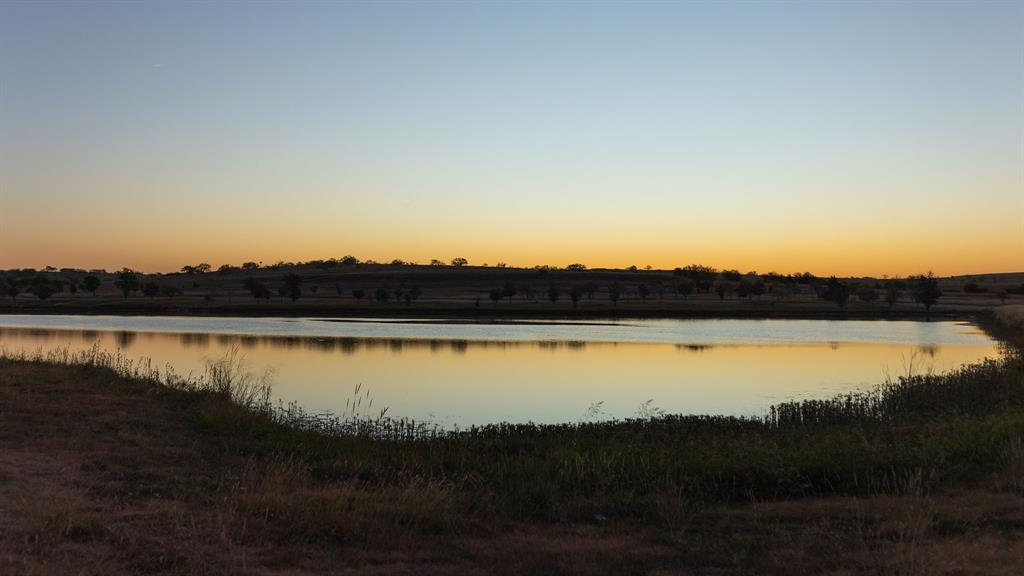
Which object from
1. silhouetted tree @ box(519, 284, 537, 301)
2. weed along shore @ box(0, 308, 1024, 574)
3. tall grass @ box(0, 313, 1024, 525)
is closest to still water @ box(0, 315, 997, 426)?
tall grass @ box(0, 313, 1024, 525)

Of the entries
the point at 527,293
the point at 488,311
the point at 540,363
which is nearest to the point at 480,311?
the point at 488,311

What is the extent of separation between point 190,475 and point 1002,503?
966 cm

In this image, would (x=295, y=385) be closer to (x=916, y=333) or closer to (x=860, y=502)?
(x=860, y=502)

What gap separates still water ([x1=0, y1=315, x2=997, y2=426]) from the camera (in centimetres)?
2444

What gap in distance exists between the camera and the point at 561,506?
9000 mm

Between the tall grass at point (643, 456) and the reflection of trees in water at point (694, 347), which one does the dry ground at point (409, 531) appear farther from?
the reflection of trees in water at point (694, 347)

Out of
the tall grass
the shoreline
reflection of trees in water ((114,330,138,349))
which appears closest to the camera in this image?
the tall grass

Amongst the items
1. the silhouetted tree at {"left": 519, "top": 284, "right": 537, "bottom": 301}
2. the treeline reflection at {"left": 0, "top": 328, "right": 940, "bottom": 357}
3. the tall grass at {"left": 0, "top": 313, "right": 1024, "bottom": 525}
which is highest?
the silhouetted tree at {"left": 519, "top": 284, "right": 537, "bottom": 301}

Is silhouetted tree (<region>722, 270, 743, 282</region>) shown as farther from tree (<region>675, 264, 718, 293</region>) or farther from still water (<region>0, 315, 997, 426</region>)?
still water (<region>0, 315, 997, 426</region>)

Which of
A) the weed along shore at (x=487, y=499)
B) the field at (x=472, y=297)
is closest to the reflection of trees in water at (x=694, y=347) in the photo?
the weed along shore at (x=487, y=499)

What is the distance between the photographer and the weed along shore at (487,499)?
707 cm

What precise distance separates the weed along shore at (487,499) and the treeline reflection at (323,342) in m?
27.3

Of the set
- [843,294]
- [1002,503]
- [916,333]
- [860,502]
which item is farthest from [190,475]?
[843,294]

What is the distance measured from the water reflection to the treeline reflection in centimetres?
8
